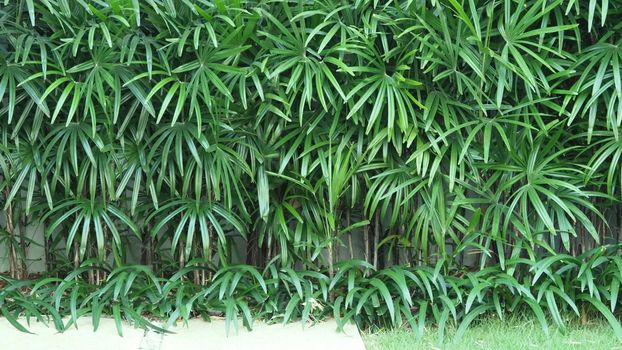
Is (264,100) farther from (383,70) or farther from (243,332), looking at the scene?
(243,332)

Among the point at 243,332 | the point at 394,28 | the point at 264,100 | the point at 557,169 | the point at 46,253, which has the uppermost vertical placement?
the point at 394,28

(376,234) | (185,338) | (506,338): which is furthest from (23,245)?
(506,338)

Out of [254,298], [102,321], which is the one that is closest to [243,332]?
[254,298]

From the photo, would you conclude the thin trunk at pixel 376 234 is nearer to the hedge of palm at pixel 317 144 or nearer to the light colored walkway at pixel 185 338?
the hedge of palm at pixel 317 144

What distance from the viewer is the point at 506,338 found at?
344 centimetres

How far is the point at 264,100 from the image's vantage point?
11.6 ft

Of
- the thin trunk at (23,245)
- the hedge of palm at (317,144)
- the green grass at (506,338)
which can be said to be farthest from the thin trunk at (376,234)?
the thin trunk at (23,245)

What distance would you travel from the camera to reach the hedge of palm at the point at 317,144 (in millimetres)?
3408

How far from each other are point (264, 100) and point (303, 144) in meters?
0.30

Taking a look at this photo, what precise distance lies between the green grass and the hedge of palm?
0.27 ft

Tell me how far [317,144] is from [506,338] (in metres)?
1.25

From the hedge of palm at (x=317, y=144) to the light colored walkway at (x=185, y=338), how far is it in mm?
72

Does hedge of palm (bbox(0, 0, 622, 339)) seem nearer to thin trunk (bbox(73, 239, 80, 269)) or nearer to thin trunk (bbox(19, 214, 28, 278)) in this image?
thin trunk (bbox(73, 239, 80, 269))

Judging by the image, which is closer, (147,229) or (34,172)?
(34,172)
